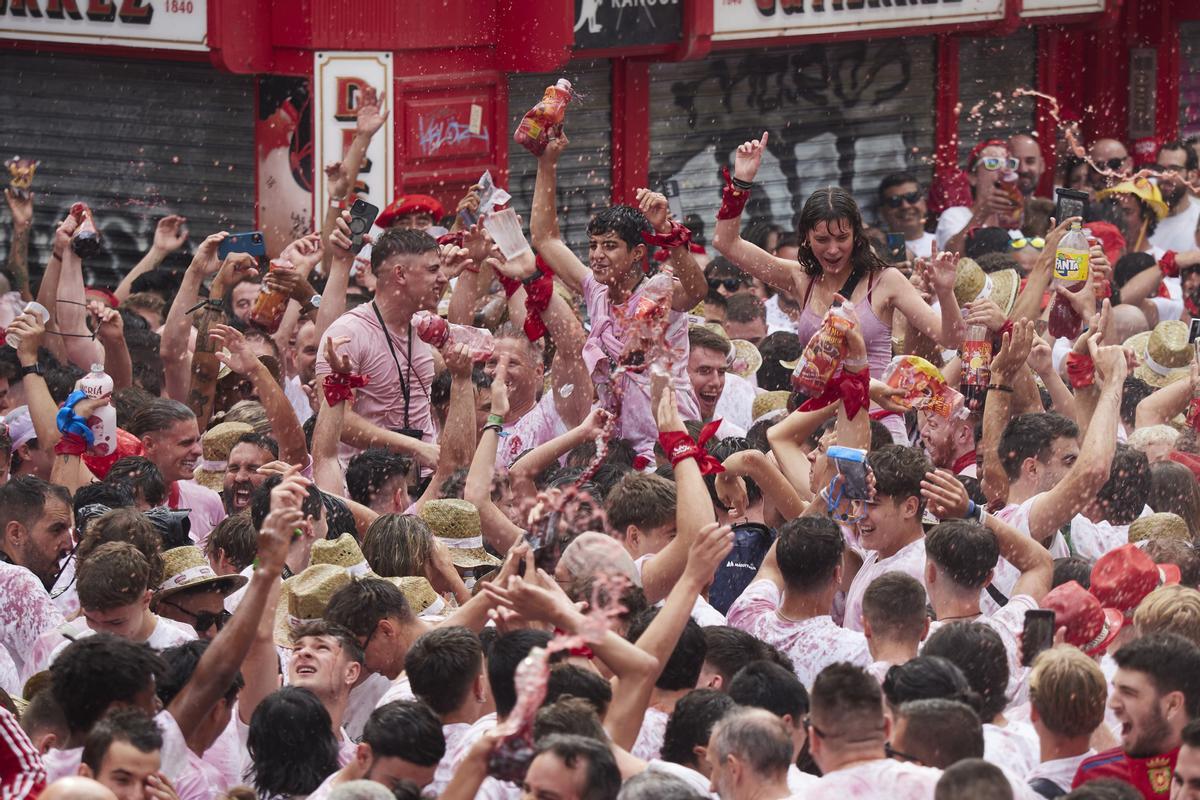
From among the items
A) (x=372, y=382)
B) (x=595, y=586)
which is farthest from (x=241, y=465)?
(x=595, y=586)

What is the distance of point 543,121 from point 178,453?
2.09 m

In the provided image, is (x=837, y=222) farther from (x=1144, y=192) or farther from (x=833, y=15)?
(x=833, y=15)

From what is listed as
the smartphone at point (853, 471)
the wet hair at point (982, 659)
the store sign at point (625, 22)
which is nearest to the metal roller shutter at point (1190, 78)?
the store sign at point (625, 22)

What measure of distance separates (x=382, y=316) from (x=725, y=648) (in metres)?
3.40

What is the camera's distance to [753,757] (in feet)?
14.9

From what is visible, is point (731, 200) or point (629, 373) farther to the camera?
point (629, 373)

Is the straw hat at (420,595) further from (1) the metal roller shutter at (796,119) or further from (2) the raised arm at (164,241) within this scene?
(1) the metal roller shutter at (796,119)

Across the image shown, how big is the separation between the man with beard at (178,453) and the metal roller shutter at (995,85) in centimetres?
915

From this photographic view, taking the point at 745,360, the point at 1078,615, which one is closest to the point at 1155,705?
the point at 1078,615

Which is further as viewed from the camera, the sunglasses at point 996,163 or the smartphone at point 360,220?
the sunglasses at point 996,163

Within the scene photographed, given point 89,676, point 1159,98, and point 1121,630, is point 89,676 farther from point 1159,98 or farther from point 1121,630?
point 1159,98

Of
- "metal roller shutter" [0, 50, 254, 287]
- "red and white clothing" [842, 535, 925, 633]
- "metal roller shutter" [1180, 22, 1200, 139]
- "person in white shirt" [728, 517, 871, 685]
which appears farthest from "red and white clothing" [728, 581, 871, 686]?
"metal roller shutter" [1180, 22, 1200, 139]

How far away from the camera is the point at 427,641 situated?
5133 mm

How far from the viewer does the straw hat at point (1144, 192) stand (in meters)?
12.9
